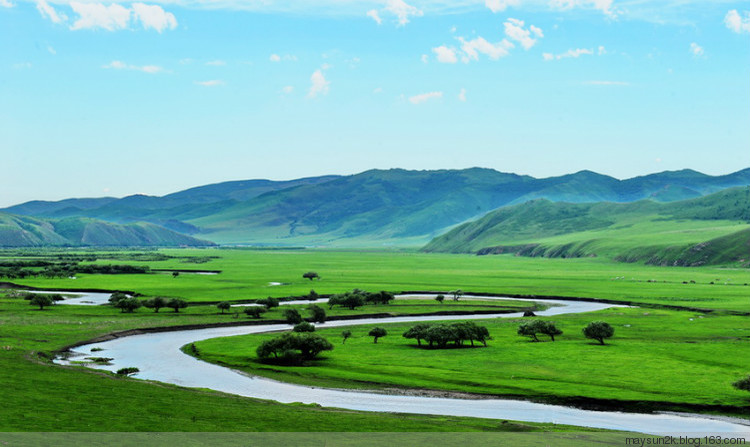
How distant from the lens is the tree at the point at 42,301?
392ft

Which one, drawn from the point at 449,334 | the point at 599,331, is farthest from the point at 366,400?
the point at 599,331

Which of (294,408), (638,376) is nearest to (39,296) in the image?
(294,408)

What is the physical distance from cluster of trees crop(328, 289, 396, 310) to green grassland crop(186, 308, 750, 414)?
31001 mm

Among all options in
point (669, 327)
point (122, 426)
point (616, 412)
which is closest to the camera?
point (122, 426)

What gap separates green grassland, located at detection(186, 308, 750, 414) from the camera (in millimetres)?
58344

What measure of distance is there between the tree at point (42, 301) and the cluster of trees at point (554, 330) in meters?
77.1

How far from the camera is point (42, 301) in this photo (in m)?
120

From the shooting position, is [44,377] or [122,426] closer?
[122,426]

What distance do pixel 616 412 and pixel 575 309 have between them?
77.2 metres

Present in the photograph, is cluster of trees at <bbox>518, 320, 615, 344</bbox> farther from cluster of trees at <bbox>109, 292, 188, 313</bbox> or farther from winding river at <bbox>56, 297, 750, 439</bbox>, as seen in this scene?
cluster of trees at <bbox>109, 292, 188, 313</bbox>

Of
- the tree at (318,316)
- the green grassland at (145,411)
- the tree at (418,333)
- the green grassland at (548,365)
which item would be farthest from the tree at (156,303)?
the tree at (418,333)

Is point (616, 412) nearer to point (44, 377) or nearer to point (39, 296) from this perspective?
point (44, 377)

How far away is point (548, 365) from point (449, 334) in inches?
605

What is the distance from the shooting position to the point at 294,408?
51.3 meters
